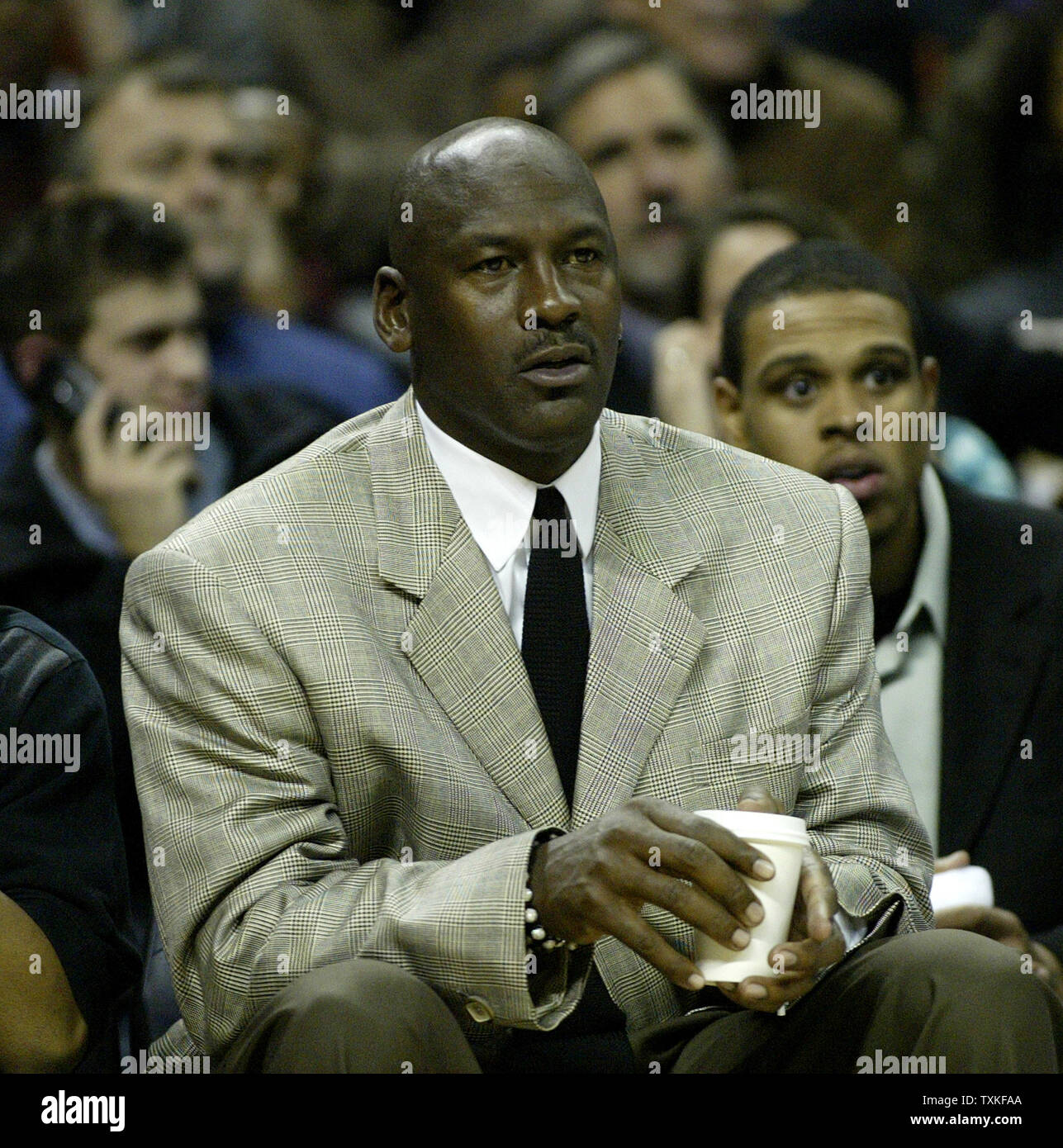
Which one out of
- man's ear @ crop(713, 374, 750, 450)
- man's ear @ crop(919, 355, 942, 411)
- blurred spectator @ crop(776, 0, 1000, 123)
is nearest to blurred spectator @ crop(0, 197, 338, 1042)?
man's ear @ crop(713, 374, 750, 450)

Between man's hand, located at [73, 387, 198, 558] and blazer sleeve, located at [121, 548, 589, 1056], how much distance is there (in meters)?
1.76

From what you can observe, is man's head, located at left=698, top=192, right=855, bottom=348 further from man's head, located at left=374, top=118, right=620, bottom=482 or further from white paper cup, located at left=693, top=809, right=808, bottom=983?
white paper cup, located at left=693, top=809, right=808, bottom=983

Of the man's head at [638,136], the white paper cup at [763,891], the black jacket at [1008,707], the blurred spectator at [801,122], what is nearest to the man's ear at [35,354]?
the man's head at [638,136]

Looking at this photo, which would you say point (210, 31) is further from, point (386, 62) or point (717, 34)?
point (717, 34)

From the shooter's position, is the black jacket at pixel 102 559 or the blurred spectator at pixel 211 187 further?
the blurred spectator at pixel 211 187

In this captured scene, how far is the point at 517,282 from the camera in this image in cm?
246

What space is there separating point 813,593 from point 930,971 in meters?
0.59

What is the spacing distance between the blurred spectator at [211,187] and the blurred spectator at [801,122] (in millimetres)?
1140

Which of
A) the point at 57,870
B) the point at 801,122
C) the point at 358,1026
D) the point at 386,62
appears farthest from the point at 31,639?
the point at 801,122

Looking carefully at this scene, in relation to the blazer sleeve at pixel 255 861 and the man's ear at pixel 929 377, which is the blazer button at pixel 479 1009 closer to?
the blazer sleeve at pixel 255 861

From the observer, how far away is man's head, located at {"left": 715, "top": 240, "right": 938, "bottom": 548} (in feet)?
10.8

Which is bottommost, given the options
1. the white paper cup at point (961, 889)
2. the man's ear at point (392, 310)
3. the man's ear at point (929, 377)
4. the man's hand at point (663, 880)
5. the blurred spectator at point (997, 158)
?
the white paper cup at point (961, 889)

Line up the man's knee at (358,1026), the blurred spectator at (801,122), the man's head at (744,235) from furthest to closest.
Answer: the blurred spectator at (801,122), the man's head at (744,235), the man's knee at (358,1026)

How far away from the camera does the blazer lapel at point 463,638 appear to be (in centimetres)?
233
